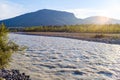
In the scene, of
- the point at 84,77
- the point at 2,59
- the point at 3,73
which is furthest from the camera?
the point at 84,77

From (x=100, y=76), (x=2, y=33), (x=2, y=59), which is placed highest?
(x=2, y=33)

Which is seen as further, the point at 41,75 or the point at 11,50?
the point at 41,75

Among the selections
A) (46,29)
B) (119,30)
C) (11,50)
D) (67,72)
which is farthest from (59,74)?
(46,29)

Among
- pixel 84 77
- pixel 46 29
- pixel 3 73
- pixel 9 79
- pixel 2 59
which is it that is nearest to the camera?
pixel 2 59

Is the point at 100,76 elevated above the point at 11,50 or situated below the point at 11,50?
below

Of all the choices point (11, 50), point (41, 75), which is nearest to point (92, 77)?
point (41, 75)

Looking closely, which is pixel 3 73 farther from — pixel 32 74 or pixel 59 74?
pixel 59 74

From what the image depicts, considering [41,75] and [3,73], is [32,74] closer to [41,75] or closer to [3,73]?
[41,75]

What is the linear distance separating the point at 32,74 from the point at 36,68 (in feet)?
9.66

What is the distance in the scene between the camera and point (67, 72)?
22.9m

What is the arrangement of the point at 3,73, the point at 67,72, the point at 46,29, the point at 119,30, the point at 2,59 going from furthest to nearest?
the point at 46,29, the point at 119,30, the point at 67,72, the point at 3,73, the point at 2,59

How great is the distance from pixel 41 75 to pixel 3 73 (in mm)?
3497

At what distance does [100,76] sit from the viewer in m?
21.7

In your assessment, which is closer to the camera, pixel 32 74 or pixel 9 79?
pixel 9 79
